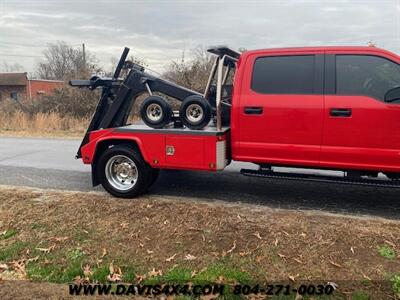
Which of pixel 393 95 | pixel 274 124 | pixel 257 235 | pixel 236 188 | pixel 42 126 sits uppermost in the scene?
pixel 393 95

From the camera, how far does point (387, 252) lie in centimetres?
435

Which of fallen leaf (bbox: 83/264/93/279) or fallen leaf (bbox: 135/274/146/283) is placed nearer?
fallen leaf (bbox: 135/274/146/283)

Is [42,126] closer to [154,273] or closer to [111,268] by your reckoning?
[111,268]

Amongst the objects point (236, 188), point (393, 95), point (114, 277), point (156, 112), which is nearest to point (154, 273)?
point (114, 277)

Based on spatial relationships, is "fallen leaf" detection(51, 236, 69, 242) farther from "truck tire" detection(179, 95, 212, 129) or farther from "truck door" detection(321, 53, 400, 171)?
"truck door" detection(321, 53, 400, 171)

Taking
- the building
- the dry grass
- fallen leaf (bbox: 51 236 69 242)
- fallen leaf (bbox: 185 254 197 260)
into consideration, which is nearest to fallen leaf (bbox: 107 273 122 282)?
fallen leaf (bbox: 185 254 197 260)

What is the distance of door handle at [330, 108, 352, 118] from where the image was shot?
533 centimetres

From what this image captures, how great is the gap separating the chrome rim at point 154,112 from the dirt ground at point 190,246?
50.3 inches

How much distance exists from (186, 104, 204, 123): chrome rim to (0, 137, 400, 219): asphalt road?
4.17 feet

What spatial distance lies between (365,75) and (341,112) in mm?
586

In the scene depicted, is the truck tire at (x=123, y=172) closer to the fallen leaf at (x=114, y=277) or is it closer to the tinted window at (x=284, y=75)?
the tinted window at (x=284, y=75)

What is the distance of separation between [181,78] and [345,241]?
1682 centimetres

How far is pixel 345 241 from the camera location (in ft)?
15.0

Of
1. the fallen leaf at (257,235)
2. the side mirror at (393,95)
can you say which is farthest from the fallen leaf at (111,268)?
the side mirror at (393,95)
